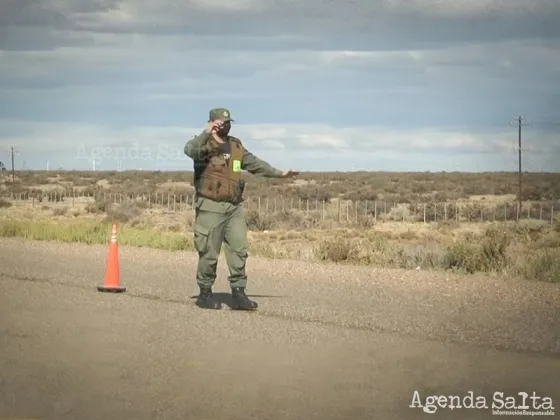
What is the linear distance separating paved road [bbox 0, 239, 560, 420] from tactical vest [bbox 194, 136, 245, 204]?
1.36 meters

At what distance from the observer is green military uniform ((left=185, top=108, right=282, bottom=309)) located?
45.6 ft

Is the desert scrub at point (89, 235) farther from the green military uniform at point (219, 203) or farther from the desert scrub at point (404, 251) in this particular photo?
the green military uniform at point (219, 203)

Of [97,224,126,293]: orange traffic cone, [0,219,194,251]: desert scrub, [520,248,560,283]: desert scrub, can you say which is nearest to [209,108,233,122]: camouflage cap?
[97,224,126,293]: orange traffic cone

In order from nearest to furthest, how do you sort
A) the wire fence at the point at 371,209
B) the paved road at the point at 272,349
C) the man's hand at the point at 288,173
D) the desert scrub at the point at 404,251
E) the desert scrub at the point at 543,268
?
the paved road at the point at 272,349
the man's hand at the point at 288,173
the desert scrub at the point at 543,268
the desert scrub at the point at 404,251
the wire fence at the point at 371,209

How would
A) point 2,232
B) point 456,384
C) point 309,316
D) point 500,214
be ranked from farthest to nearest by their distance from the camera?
1. point 500,214
2. point 2,232
3. point 309,316
4. point 456,384

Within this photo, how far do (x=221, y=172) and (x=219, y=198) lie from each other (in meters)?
0.30

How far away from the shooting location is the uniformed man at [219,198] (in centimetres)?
1389

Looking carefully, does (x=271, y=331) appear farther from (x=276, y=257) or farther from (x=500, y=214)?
(x=500, y=214)

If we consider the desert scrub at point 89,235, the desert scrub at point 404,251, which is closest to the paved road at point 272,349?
the desert scrub at point 404,251

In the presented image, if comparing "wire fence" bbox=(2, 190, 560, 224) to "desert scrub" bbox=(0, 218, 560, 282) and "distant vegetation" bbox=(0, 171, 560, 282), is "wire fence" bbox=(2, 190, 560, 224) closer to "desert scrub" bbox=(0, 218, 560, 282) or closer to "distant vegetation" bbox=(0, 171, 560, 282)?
"distant vegetation" bbox=(0, 171, 560, 282)

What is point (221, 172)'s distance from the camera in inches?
549

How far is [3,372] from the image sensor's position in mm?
9789

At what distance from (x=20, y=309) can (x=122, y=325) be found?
192 centimetres

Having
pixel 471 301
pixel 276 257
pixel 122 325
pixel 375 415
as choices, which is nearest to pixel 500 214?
pixel 276 257
